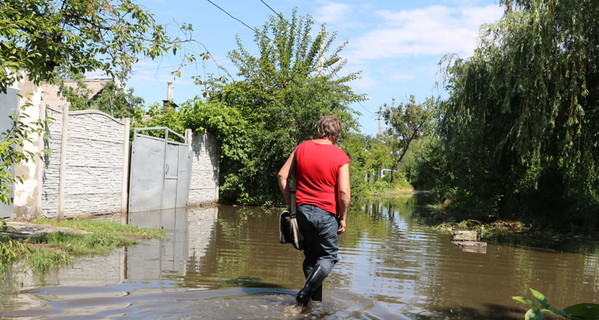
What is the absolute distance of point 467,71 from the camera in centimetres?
1438

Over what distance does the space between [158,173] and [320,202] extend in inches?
410

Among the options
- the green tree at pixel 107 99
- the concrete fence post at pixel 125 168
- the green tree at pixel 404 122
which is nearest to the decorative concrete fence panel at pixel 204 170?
the concrete fence post at pixel 125 168

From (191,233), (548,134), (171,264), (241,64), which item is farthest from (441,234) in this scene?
(241,64)

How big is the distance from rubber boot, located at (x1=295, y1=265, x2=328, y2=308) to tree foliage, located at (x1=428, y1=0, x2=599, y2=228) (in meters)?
8.63

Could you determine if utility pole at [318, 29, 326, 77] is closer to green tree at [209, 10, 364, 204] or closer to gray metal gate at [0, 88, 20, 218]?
green tree at [209, 10, 364, 204]

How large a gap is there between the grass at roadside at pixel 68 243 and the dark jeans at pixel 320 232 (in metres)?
2.61

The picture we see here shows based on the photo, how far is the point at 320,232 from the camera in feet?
15.2

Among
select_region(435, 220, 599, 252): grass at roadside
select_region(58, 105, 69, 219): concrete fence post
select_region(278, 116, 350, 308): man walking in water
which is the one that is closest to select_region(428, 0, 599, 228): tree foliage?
select_region(435, 220, 599, 252): grass at roadside

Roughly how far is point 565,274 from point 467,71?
8.08 metres

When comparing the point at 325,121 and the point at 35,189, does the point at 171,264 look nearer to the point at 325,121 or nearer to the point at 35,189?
the point at 325,121

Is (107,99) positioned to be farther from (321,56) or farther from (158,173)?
(158,173)

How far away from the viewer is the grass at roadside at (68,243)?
5688 millimetres

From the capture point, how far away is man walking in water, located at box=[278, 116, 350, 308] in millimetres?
4598

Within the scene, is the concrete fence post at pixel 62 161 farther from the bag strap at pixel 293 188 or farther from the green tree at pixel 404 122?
the green tree at pixel 404 122
